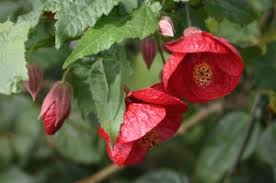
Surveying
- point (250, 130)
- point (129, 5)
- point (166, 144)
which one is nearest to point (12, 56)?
point (129, 5)

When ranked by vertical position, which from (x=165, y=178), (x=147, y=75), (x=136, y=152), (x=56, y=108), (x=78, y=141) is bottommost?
(x=165, y=178)

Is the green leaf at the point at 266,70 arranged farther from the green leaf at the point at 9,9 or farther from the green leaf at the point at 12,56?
the green leaf at the point at 12,56

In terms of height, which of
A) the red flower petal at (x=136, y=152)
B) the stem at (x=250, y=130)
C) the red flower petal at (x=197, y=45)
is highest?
the red flower petal at (x=197, y=45)

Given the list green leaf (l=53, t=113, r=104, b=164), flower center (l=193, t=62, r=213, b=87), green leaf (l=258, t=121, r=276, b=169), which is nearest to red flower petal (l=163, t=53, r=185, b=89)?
flower center (l=193, t=62, r=213, b=87)

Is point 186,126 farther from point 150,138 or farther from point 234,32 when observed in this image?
point 150,138

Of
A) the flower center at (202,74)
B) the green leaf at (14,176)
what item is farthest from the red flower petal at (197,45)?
the green leaf at (14,176)

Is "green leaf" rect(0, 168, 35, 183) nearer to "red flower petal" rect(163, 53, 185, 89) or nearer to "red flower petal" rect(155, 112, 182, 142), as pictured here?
"red flower petal" rect(155, 112, 182, 142)
